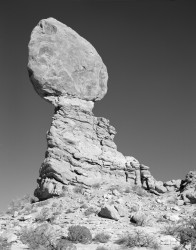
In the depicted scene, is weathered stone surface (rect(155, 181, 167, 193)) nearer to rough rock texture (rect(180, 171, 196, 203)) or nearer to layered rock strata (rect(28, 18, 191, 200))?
layered rock strata (rect(28, 18, 191, 200))

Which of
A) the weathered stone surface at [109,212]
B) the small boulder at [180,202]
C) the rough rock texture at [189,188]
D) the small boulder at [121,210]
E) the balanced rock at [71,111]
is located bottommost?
the weathered stone surface at [109,212]

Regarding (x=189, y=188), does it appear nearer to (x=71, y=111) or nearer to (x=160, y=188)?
(x=160, y=188)

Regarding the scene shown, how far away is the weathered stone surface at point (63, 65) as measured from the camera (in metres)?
30.8

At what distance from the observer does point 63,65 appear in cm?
3158

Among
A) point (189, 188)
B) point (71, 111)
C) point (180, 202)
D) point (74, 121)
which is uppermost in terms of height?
point (71, 111)

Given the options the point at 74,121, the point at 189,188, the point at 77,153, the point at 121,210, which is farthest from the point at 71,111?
the point at 189,188

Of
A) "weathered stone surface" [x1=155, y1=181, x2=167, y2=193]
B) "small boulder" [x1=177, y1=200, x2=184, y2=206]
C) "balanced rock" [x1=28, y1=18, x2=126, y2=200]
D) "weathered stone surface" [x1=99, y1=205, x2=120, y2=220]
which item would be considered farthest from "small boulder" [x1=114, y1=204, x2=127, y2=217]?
"weathered stone surface" [x1=155, y1=181, x2=167, y2=193]

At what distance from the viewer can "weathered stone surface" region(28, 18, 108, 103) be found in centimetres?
3080

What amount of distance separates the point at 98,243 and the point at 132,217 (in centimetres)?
439

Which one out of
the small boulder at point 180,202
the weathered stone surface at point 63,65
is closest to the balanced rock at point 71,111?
the weathered stone surface at point 63,65

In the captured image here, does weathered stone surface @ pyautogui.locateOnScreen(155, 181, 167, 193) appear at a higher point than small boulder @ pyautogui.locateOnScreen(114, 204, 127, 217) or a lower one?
higher

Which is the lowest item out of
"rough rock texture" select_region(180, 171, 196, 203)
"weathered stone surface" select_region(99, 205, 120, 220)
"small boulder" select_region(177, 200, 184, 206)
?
"weathered stone surface" select_region(99, 205, 120, 220)

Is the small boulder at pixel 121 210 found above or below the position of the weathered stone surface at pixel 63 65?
below

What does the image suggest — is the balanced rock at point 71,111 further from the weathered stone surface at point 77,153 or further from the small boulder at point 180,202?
the small boulder at point 180,202
